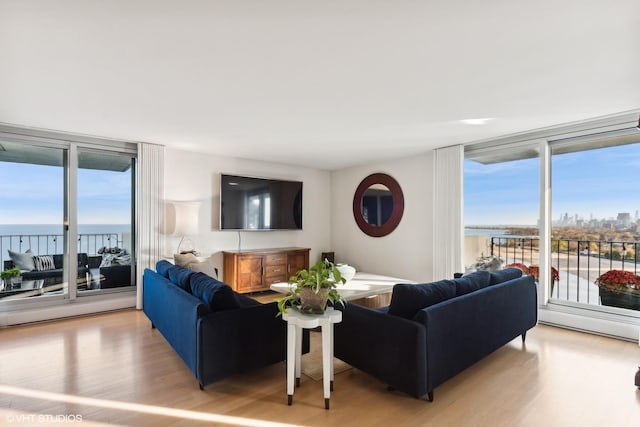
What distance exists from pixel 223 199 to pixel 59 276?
2.32 meters

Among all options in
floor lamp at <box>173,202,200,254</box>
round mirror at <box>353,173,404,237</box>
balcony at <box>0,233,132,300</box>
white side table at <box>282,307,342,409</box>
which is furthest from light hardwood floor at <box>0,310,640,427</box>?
round mirror at <box>353,173,404,237</box>

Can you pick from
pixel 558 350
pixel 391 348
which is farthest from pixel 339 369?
pixel 558 350

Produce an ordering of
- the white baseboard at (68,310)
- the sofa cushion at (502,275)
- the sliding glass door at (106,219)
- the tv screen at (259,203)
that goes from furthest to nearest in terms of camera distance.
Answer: the tv screen at (259,203) → the sliding glass door at (106,219) → the white baseboard at (68,310) → the sofa cushion at (502,275)

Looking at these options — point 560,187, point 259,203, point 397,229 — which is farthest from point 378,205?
point 560,187

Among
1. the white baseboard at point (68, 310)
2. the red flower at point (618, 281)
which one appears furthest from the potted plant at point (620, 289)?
the white baseboard at point (68, 310)

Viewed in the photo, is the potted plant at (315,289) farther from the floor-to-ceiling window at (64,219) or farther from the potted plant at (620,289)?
the floor-to-ceiling window at (64,219)

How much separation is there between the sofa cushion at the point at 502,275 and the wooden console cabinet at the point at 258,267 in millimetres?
3346

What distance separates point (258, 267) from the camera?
17.2ft

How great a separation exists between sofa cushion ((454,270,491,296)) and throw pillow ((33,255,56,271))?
4.75 m

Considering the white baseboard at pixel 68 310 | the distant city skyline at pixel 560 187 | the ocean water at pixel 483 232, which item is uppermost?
the distant city skyline at pixel 560 187

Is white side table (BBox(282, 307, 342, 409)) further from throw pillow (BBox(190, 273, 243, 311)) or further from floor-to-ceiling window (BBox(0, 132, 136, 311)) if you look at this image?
floor-to-ceiling window (BBox(0, 132, 136, 311))

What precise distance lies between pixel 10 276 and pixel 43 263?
330 millimetres

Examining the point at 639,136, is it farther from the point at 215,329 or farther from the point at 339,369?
the point at 215,329

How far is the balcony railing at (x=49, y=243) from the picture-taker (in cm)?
388
